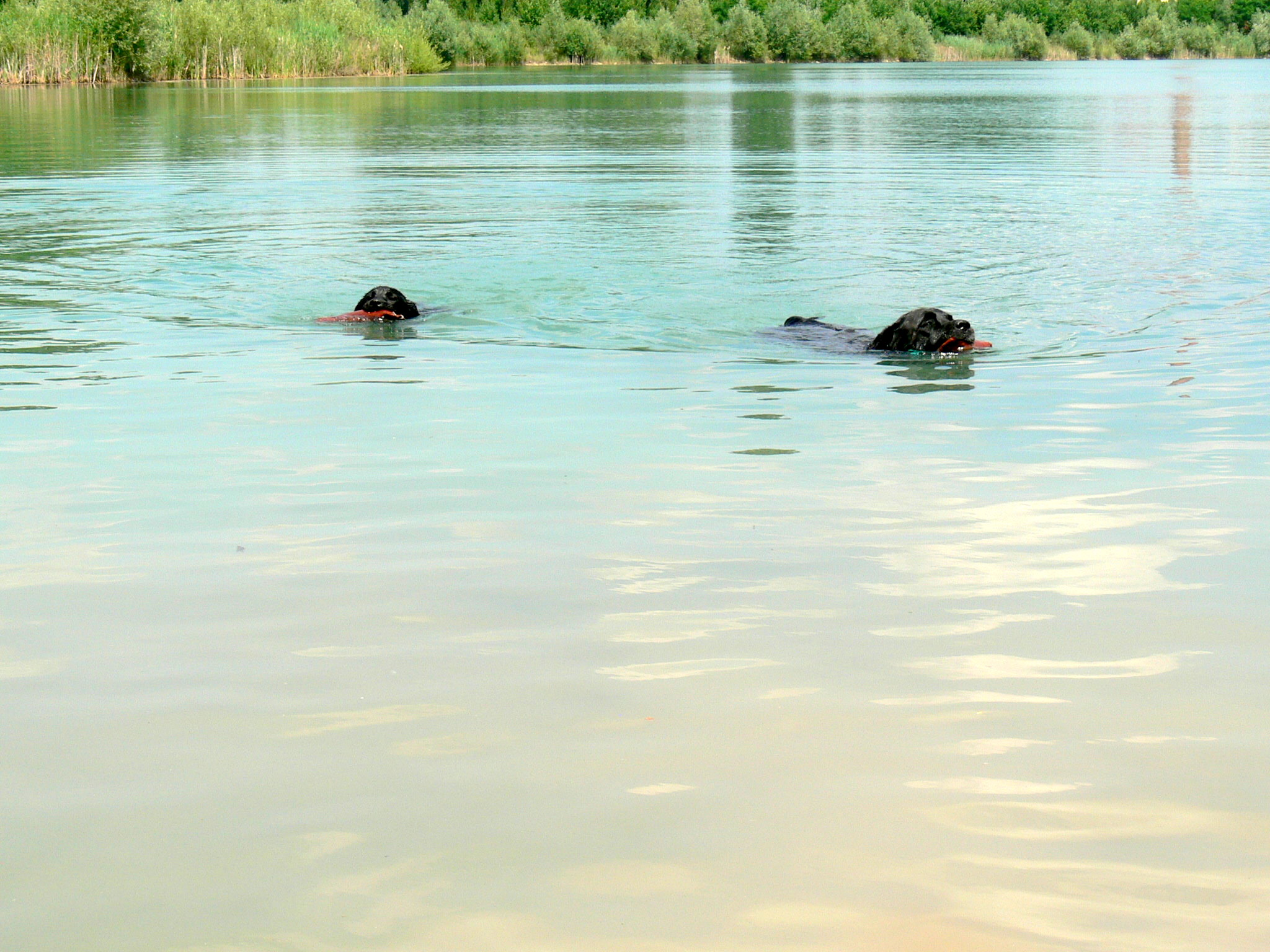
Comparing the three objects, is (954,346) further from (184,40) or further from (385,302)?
(184,40)

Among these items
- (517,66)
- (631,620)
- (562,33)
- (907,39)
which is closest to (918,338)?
(631,620)

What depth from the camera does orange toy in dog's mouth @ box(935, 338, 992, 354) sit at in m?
8.35

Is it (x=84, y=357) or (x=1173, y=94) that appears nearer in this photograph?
(x=84, y=357)

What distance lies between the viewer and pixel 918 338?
8367 mm

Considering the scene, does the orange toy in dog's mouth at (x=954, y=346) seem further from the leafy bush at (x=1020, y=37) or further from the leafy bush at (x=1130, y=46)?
the leafy bush at (x=1130, y=46)

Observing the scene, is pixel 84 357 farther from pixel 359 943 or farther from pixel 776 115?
pixel 776 115

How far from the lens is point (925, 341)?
8.36 m

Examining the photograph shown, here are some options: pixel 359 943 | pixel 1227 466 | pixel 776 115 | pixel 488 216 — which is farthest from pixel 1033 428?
pixel 776 115

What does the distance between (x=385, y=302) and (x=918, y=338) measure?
11.8ft

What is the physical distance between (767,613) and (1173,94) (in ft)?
150

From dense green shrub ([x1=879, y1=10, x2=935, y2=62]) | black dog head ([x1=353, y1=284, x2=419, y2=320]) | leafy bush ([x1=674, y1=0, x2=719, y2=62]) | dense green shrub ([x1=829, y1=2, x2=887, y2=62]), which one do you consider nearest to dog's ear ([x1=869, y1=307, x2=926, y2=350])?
black dog head ([x1=353, y1=284, x2=419, y2=320])

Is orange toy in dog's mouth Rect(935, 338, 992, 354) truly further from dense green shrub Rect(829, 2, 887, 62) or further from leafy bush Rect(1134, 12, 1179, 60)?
leafy bush Rect(1134, 12, 1179, 60)

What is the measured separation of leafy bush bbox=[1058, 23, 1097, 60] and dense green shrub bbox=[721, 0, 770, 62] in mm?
27343

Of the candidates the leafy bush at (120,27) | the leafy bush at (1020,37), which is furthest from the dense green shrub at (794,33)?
the leafy bush at (120,27)
